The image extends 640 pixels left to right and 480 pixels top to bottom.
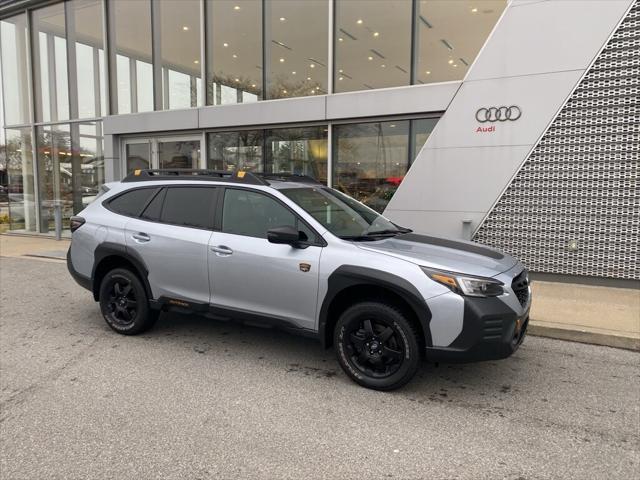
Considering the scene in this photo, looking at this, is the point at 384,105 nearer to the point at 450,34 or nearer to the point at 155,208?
the point at 450,34

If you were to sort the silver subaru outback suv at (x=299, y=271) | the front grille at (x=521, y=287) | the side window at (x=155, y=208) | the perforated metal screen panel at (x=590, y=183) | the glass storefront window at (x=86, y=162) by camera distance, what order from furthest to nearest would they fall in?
the glass storefront window at (x=86, y=162)
the perforated metal screen panel at (x=590, y=183)
the side window at (x=155, y=208)
the front grille at (x=521, y=287)
the silver subaru outback suv at (x=299, y=271)

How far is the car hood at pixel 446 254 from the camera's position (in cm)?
380

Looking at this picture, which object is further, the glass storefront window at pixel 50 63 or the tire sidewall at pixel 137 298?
the glass storefront window at pixel 50 63

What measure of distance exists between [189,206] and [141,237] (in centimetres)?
64

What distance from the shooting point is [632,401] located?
3855 millimetres

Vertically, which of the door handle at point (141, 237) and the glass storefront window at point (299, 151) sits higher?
the glass storefront window at point (299, 151)

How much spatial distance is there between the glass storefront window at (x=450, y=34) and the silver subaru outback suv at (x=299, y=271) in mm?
5136

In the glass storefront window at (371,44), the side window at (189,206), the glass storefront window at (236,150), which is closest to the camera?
the side window at (189,206)

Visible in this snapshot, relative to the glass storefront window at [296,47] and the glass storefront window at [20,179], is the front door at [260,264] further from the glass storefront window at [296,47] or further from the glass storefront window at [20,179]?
the glass storefront window at [20,179]

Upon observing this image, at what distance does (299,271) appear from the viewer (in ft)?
13.7

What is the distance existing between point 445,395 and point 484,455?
88 centimetres

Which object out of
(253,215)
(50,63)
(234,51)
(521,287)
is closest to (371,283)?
(521,287)

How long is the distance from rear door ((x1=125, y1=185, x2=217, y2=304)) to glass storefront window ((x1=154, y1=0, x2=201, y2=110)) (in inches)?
327

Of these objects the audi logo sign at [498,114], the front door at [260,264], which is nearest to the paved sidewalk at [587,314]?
the audi logo sign at [498,114]
